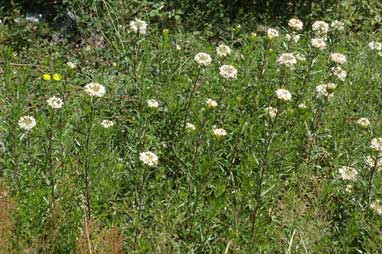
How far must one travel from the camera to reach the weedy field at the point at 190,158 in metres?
3.27

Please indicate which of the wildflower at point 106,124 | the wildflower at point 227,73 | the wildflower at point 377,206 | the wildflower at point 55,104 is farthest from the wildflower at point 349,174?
the wildflower at point 55,104

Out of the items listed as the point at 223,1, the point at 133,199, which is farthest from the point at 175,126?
the point at 223,1

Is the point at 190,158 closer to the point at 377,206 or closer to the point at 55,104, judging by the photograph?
the point at 55,104

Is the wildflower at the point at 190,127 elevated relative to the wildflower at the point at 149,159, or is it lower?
lower

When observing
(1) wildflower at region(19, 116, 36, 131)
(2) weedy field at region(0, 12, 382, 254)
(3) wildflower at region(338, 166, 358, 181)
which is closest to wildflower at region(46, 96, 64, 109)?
(2) weedy field at region(0, 12, 382, 254)

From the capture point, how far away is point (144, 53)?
4.84 meters

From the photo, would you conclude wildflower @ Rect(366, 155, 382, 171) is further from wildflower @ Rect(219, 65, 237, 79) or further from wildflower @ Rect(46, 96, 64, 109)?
wildflower @ Rect(46, 96, 64, 109)

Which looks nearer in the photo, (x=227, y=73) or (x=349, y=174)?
(x=349, y=174)

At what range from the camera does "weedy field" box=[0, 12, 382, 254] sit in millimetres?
3271

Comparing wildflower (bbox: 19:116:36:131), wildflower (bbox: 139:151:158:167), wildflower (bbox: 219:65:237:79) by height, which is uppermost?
wildflower (bbox: 219:65:237:79)

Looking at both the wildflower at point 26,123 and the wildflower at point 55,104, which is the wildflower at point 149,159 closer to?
the wildflower at point 55,104

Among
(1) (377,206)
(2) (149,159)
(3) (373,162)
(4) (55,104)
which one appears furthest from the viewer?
(3) (373,162)

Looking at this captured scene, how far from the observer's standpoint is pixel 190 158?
3.81 metres

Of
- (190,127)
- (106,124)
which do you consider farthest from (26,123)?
(190,127)
